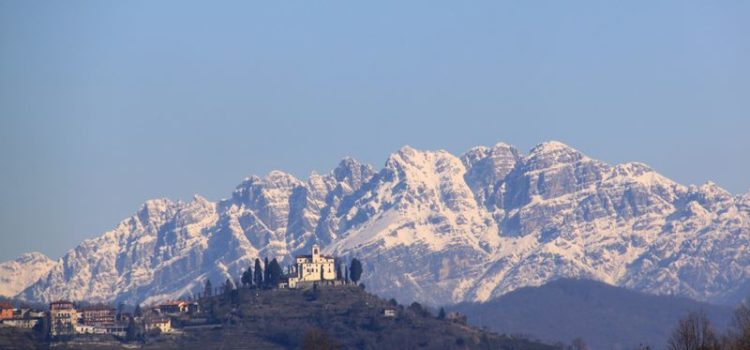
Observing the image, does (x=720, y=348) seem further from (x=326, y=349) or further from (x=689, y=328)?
(x=326, y=349)

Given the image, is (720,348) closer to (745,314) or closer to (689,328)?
(689,328)

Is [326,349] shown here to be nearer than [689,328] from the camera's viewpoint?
No

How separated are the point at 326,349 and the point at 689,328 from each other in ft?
94.2

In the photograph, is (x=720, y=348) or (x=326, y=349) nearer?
(x=720, y=348)

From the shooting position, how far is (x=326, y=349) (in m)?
164

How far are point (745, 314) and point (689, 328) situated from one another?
15196mm

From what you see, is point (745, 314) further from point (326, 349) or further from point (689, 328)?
point (326, 349)

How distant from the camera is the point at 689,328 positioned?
150 m

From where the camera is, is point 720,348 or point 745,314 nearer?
point 720,348


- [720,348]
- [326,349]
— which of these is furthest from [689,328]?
[326,349]

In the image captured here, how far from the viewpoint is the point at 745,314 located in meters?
164

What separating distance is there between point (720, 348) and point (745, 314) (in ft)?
69.0

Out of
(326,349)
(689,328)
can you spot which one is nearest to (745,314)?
(689,328)
